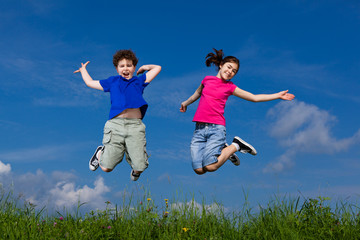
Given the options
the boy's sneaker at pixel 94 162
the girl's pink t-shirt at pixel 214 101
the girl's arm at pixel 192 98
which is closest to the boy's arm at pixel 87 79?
the boy's sneaker at pixel 94 162

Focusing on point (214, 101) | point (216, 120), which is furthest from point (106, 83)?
point (216, 120)

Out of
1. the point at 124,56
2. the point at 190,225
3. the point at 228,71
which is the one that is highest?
the point at 124,56

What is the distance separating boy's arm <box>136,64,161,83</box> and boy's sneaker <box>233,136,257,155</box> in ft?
7.04

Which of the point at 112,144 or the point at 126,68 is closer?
the point at 112,144

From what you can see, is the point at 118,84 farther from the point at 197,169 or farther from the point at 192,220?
the point at 192,220

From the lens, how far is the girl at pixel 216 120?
7500mm

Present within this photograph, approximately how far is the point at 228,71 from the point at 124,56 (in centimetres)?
220

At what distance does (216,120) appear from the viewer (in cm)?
750

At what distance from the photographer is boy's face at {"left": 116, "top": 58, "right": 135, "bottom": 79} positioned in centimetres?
782

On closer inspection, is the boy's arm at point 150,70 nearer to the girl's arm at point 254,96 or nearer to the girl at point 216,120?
the girl at point 216,120

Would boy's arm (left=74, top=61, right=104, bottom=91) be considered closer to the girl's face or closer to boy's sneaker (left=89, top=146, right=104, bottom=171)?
boy's sneaker (left=89, top=146, right=104, bottom=171)

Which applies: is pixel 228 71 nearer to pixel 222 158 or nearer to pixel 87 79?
pixel 222 158

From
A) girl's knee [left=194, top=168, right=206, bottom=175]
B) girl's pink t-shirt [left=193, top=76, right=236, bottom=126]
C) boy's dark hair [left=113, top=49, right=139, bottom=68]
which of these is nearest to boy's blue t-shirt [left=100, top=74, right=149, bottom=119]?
boy's dark hair [left=113, top=49, right=139, bottom=68]

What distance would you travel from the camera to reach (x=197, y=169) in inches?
298
